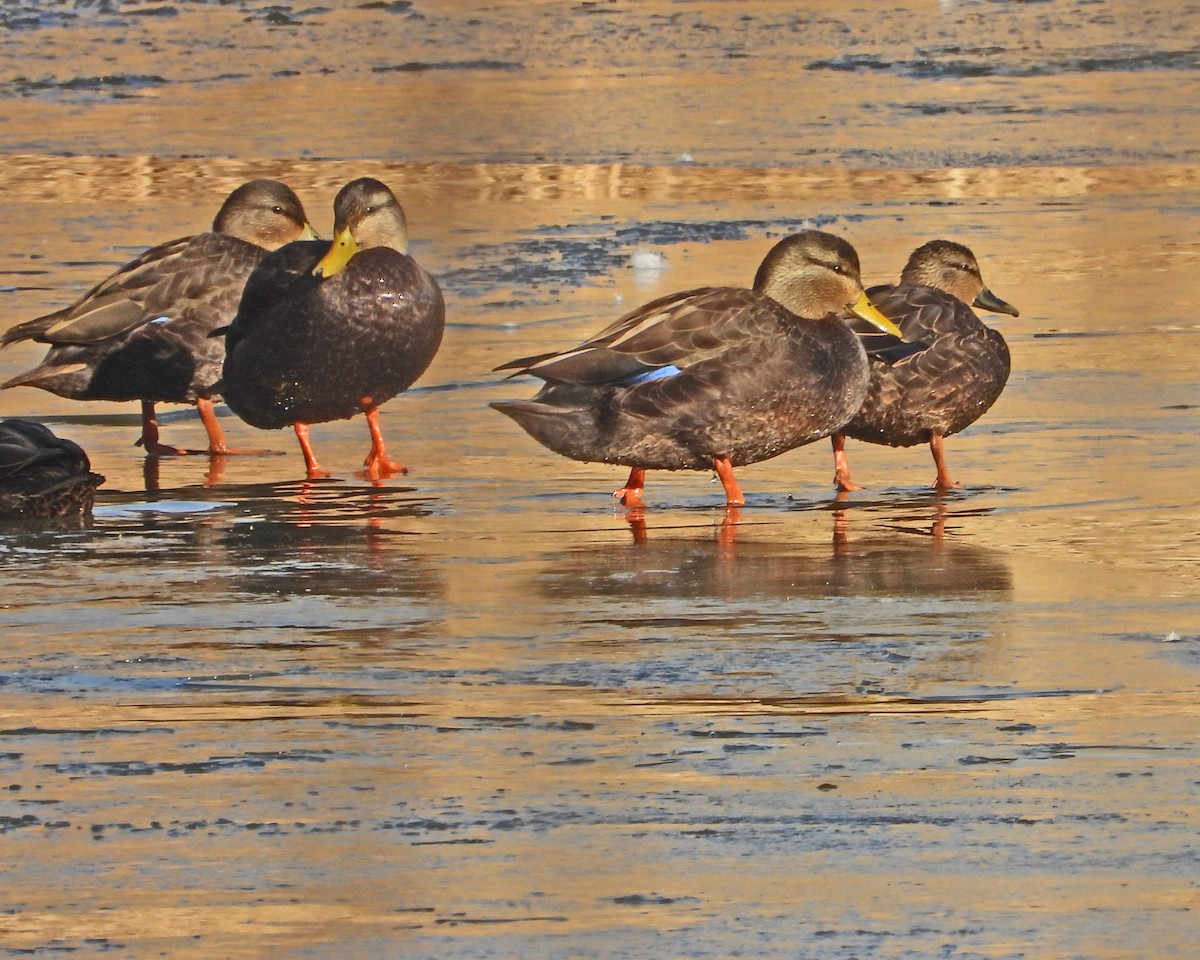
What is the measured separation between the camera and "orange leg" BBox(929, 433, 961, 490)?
25.7ft

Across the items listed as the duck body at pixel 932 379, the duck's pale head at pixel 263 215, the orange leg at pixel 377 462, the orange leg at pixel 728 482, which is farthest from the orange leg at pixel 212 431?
the duck body at pixel 932 379

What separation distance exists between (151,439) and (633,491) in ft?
7.17

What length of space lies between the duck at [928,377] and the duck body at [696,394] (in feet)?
1.01

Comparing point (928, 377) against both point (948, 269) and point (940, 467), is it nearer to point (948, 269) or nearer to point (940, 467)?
point (940, 467)

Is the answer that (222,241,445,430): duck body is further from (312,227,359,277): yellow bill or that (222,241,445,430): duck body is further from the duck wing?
the duck wing

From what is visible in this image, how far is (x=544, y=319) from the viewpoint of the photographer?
1072cm

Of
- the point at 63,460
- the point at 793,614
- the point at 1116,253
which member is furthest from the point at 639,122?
the point at 793,614

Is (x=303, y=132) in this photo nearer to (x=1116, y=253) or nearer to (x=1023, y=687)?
(x=1116, y=253)

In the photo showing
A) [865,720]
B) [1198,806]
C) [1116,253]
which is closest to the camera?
[1198,806]

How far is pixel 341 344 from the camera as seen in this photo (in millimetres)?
8477

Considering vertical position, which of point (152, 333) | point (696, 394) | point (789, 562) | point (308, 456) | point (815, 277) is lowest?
point (789, 562)

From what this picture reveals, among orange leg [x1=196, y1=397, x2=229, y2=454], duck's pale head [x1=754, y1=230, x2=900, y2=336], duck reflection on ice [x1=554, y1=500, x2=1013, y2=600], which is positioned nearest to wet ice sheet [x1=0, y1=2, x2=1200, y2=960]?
duck reflection on ice [x1=554, y1=500, x2=1013, y2=600]

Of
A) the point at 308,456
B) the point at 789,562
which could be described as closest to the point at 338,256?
the point at 308,456

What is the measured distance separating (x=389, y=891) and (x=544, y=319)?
671cm
